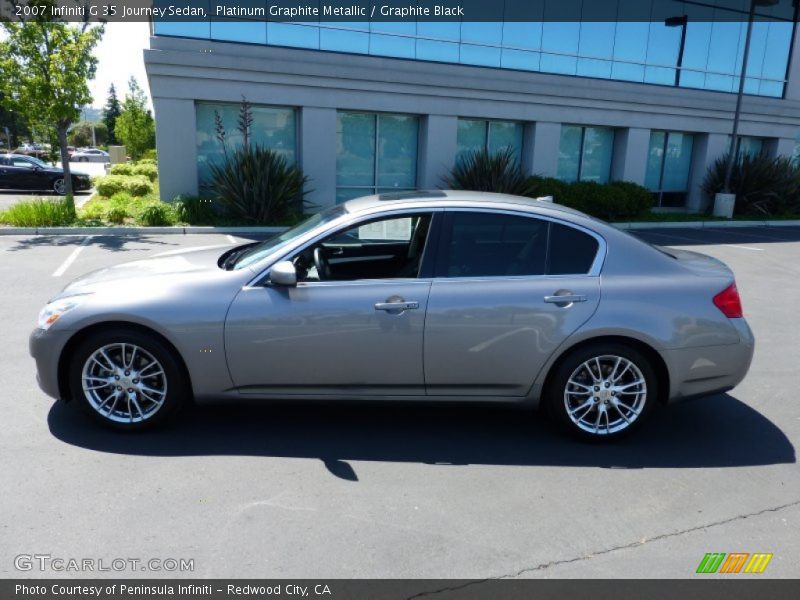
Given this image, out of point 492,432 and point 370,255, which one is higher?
point 370,255

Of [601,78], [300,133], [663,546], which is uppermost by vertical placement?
[601,78]

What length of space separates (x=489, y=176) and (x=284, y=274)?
13.6 metres

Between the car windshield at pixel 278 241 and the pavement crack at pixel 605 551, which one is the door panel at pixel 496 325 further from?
the pavement crack at pixel 605 551

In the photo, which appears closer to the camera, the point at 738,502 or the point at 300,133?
the point at 738,502

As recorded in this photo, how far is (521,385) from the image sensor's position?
4.18 m

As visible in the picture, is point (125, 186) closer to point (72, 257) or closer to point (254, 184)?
point (254, 184)

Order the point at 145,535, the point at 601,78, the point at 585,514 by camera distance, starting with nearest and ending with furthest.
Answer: the point at 145,535
the point at 585,514
the point at 601,78

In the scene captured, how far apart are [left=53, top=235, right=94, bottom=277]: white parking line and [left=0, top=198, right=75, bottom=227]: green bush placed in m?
1.21

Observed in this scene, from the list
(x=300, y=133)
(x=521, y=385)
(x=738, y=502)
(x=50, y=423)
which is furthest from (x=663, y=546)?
(x=300, y=133)

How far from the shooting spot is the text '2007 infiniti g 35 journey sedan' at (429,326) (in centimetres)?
400

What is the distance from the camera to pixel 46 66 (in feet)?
43.5
